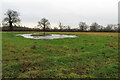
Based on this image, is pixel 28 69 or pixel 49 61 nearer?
pixel 28 69

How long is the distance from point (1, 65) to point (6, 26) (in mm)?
45651

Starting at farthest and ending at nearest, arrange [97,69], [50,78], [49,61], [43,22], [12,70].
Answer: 1. [43,22]
2. [49,61]
3. [97,69]
4. [12,70]
5. [50,78]

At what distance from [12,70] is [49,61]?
188cm

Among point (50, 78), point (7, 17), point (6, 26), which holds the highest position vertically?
point (7, 17)

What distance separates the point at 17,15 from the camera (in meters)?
48.5

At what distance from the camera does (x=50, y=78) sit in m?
4.68

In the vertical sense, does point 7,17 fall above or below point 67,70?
above

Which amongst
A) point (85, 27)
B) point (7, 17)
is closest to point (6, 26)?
point (7, 17)

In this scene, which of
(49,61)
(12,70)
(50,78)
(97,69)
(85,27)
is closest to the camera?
(50,78)

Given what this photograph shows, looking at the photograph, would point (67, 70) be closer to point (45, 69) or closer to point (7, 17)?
point (45, 69)

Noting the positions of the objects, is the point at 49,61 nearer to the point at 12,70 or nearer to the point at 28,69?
the point at 28,69

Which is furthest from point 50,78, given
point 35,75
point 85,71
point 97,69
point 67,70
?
point 97,69

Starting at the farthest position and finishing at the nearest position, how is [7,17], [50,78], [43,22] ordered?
1. [43,22]
2. [7,17]
3. [50,78]

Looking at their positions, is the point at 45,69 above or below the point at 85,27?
below
